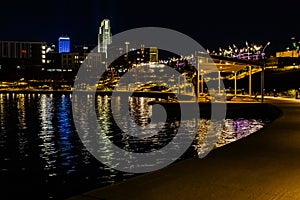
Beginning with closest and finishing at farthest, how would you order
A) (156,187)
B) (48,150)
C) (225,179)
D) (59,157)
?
(156,187)
(225,179)
(59,157)
(48,150)

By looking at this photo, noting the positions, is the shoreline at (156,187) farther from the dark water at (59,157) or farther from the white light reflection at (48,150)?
the white light reflection at (48,150)

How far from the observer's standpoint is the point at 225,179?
745cm

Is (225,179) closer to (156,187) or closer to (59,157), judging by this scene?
(156,187)

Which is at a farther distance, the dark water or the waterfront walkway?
the dark water

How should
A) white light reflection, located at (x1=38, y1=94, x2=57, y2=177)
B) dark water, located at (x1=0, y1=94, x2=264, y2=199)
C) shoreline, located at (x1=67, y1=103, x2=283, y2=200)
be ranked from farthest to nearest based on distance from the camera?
white light reflection, located at (x1=38, y1=94, x2=57, y2=177), dark water, located at (x1=0, y1=94, x2=264, y2=199), shoreline, located at (x1=67, y1=103, x2=283, y2=200)

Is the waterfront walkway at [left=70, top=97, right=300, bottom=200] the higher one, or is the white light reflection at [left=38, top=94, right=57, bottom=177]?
the waterfront walkway at [left=70, top=97, right=300, bottom=200]

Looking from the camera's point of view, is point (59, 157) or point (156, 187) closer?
point (156, 187)

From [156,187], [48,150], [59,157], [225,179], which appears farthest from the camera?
[48,150]

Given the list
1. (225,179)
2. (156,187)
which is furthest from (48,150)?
(225,179)

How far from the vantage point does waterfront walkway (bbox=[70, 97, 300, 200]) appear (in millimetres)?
6527

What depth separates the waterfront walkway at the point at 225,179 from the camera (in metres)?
6.53

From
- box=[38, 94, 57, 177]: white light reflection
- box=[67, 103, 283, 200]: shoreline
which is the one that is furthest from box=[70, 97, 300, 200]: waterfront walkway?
box=[38, 94, 57, 177]: white light reflection

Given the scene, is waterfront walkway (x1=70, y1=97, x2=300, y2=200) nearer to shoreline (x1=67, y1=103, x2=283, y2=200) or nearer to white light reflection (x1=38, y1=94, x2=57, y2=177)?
shoreline (x1=67, y1=103, x2=283, y2=200)

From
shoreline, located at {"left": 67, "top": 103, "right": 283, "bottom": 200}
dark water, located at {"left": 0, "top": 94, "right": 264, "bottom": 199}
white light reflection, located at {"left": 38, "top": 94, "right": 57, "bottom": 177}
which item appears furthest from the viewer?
white light reflection, located at {"left": 38, "top": 94, "right": 57, "bottom": 177}
